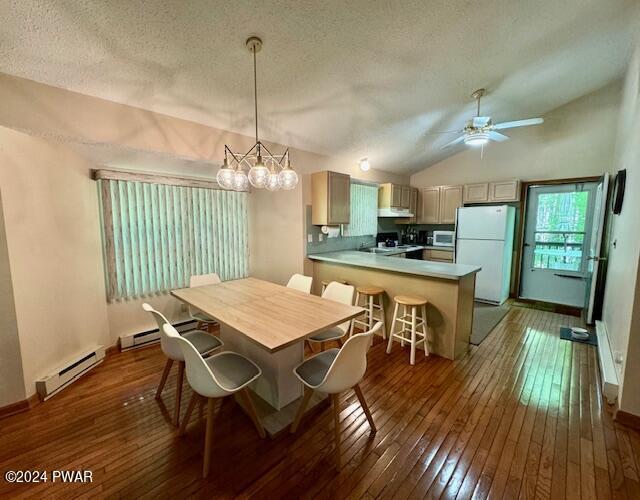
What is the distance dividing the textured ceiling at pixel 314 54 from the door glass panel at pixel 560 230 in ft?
5.86

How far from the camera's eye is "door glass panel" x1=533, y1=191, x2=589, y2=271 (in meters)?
4.22

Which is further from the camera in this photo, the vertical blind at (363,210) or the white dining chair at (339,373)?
the vertical blind at (363,210)

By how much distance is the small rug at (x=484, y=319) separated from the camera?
3313 millimetres

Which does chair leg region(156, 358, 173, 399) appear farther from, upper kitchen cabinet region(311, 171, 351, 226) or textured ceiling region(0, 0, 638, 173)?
upper kitchen cabinet region(311, 171, 351, 226)

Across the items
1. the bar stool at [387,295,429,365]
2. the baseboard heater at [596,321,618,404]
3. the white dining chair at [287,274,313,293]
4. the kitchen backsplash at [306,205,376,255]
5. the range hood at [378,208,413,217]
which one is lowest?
the baseboard heater at [596,321,618,404]

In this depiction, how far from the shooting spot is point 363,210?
15.6 ft

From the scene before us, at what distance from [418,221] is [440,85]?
3.21 metres

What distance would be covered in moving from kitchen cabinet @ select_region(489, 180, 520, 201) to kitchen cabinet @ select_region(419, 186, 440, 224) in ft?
3.15

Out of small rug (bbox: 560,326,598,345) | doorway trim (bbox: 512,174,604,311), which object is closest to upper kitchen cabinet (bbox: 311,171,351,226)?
small rug (bbox: 560,326,598,345)

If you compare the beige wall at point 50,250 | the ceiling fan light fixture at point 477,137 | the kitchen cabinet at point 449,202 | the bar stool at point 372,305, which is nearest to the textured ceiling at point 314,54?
the ceiling fan light fixture at point 477,137

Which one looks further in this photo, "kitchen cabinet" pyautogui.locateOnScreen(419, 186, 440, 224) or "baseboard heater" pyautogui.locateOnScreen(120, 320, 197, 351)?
"kitchen cabinet" pyautogui.locateOnScreen(419, 186, 440, 224)

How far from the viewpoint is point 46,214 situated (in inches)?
88.0

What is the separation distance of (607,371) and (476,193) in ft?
11.2

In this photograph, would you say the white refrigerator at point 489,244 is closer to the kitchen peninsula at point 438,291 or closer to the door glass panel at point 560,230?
the door glass panel at point 560,230
